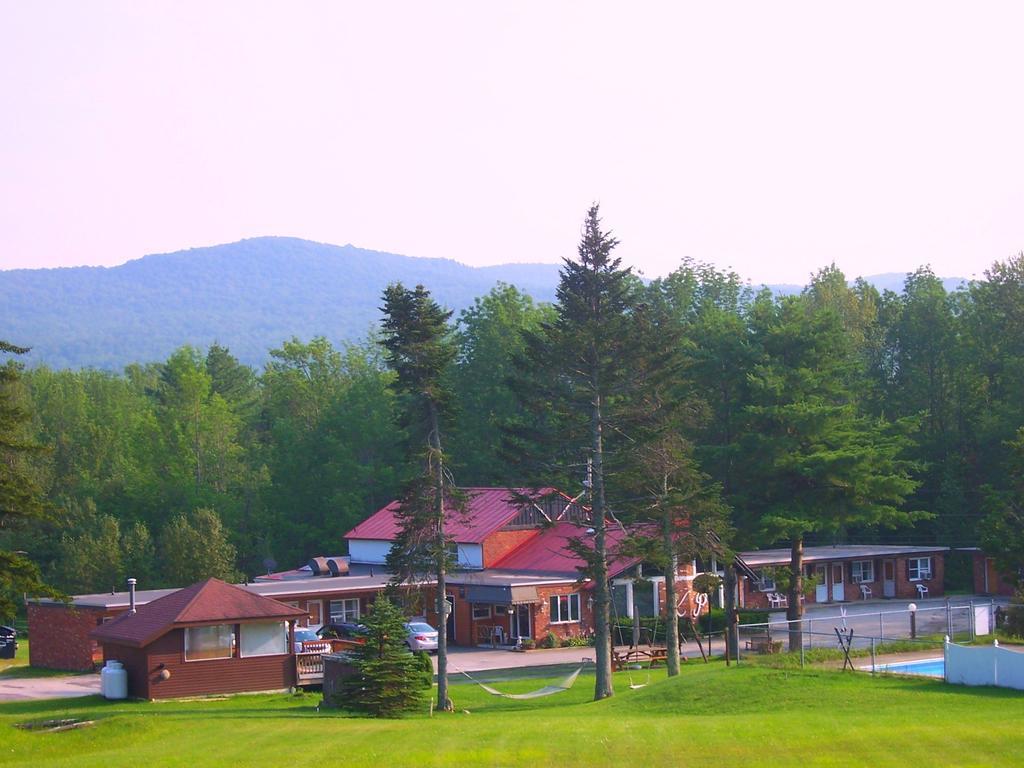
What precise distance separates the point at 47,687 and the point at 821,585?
34.1 metres

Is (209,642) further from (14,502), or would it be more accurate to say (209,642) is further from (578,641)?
(578,641)

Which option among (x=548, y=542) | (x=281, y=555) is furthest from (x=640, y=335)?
(x=281, y=555)

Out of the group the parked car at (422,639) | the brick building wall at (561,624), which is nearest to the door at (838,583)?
the brick building wall at (561,624)

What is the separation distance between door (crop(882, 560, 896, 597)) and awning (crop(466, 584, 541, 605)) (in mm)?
20948

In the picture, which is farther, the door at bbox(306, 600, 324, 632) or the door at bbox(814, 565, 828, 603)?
the door at bbox(814, 565, 828, 603)

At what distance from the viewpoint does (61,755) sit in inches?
951

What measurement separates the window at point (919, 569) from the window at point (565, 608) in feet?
66.4

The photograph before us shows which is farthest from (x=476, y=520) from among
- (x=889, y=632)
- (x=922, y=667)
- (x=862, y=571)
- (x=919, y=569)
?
(x=922, y=667)

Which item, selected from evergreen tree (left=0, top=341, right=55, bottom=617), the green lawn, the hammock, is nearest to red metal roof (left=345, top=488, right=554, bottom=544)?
the hammock

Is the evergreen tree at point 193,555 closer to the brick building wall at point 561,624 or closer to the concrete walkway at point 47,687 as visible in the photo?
the concrete walkway at point 47,687

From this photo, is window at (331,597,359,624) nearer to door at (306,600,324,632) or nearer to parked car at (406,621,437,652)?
door at (306,600,324,632)

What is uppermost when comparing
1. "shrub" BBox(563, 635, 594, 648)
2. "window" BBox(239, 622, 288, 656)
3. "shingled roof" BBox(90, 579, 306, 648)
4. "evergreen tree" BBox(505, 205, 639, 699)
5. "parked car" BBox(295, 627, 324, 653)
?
"evergreen tree" BBox(505, 205, 639, 699)

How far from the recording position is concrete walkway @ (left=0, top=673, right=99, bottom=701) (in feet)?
117

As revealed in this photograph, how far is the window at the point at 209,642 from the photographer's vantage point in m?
35.3
